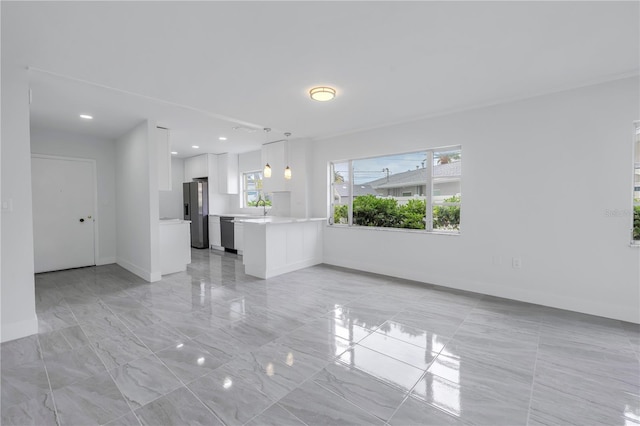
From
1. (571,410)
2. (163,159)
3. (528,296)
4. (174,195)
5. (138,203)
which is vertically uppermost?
(163,159)


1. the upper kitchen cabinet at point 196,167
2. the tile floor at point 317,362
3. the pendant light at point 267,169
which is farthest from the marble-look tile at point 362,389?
the upper kitchen cabinet at point 196,167

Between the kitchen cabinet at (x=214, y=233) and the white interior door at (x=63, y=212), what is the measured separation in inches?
102

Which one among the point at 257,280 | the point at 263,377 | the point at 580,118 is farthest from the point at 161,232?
the point at 580,118

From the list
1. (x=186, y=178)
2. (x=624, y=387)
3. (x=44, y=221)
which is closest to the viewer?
(x=624, y=387)

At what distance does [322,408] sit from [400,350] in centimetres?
97

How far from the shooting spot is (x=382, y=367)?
223cm

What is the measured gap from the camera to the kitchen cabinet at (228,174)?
7.54 meters

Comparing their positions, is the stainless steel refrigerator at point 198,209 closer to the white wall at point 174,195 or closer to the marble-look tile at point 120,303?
the white wall at point 174,195

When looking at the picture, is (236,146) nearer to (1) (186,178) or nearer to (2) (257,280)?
(1) (186,178)

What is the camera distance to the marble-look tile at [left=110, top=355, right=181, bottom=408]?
74.0 inches

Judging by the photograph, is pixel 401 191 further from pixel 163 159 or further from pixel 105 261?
pixel 105 261

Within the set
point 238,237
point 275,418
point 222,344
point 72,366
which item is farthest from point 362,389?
point 238,237

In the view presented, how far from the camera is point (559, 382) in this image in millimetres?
2039

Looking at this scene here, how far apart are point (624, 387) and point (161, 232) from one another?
18.9 ft
